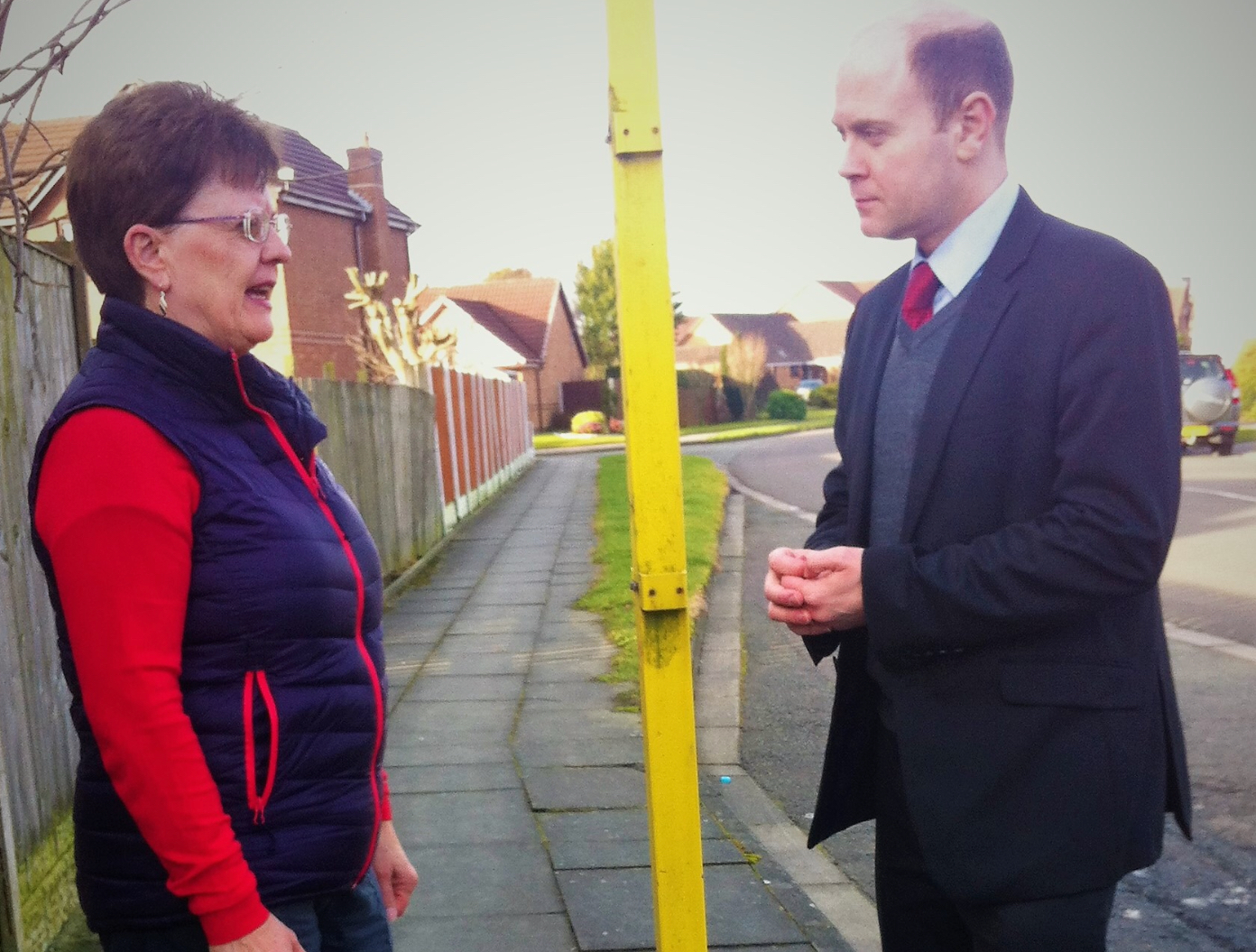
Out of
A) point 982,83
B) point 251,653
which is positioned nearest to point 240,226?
point 251,653

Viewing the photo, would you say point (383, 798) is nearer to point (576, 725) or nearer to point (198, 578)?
point (198, 578)

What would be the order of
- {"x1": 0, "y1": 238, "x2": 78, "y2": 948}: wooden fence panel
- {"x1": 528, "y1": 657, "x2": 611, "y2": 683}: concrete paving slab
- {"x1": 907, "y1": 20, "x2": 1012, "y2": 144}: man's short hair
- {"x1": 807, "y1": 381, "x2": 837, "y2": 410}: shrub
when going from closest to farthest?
{"x1": 907, "y1": 20, "x2": 1012, "y2": 144}: man's short hair < {"x1": 0, "y1": 238, "x2": 78, "y2": 948}: wooden fence panel < {"x1": 528, "y1": 657, "x2": 611, "y2": 683}: concrete paving slab < {"x1": 807, "y1": 381, "x2": 837, "y2": 410}: shrub

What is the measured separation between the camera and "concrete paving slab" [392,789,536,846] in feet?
13.7

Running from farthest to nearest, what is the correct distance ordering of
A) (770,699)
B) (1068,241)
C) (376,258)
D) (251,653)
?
(376,258) < (770,699) < (1068,241) < (251,653)

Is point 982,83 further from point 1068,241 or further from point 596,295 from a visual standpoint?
point 596,295

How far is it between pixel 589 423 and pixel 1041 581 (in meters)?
41.0

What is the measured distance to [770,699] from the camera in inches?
244

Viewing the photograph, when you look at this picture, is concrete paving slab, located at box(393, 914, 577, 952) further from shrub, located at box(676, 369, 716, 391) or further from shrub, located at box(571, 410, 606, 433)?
shrub, located at box(676, 369, 716, 391)

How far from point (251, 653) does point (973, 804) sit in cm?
110

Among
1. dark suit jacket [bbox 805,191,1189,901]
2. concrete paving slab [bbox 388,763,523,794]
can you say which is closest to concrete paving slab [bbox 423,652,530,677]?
concrete paving slab [bbox 388,763,523,794]

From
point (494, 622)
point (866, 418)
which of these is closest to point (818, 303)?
point (494, 622)

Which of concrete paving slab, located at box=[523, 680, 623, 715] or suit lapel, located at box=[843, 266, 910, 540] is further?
concrete paving slab, located at box=[523, 680, 623, 715]

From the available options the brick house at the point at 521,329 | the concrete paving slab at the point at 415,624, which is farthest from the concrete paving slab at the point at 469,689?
the brick house at the point at 521,329

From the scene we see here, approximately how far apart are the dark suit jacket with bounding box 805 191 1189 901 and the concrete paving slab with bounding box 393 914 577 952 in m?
1.83
